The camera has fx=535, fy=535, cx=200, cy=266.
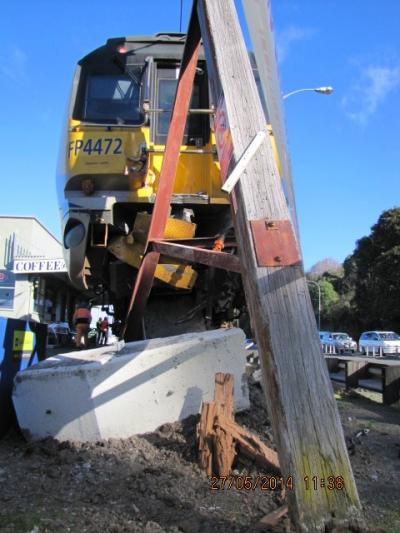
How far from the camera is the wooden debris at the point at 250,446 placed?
3.64m

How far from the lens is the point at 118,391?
13.9ft

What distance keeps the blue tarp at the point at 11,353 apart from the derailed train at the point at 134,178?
1.53m

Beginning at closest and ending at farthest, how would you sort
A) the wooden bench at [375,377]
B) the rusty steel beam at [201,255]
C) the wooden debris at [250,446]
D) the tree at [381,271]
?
the wooden debris at [250,446]
the rusty steel beam at [201,255]
the wooden bench at [375,377]
the tree at [381,271]

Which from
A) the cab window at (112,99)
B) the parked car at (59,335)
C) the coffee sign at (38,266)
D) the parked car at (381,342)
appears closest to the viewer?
the cab window at (112,99)

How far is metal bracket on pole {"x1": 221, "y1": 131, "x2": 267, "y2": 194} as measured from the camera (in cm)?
284

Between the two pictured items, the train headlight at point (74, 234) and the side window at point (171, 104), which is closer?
the train headlight at point (74, 234)

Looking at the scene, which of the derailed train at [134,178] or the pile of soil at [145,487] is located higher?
the derailed train at [134,178]

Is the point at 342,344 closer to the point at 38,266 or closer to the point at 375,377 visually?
the point at 38,266

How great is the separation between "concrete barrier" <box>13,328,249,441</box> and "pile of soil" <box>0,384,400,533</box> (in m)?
0.11

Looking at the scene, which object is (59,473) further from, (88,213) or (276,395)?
(88,213)

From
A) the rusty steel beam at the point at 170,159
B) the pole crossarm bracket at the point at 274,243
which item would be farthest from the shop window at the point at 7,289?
the pole crossarm bracket at the point at 274,243

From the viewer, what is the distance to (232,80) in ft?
10.5

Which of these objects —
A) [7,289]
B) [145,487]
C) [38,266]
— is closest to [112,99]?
[145,487]
